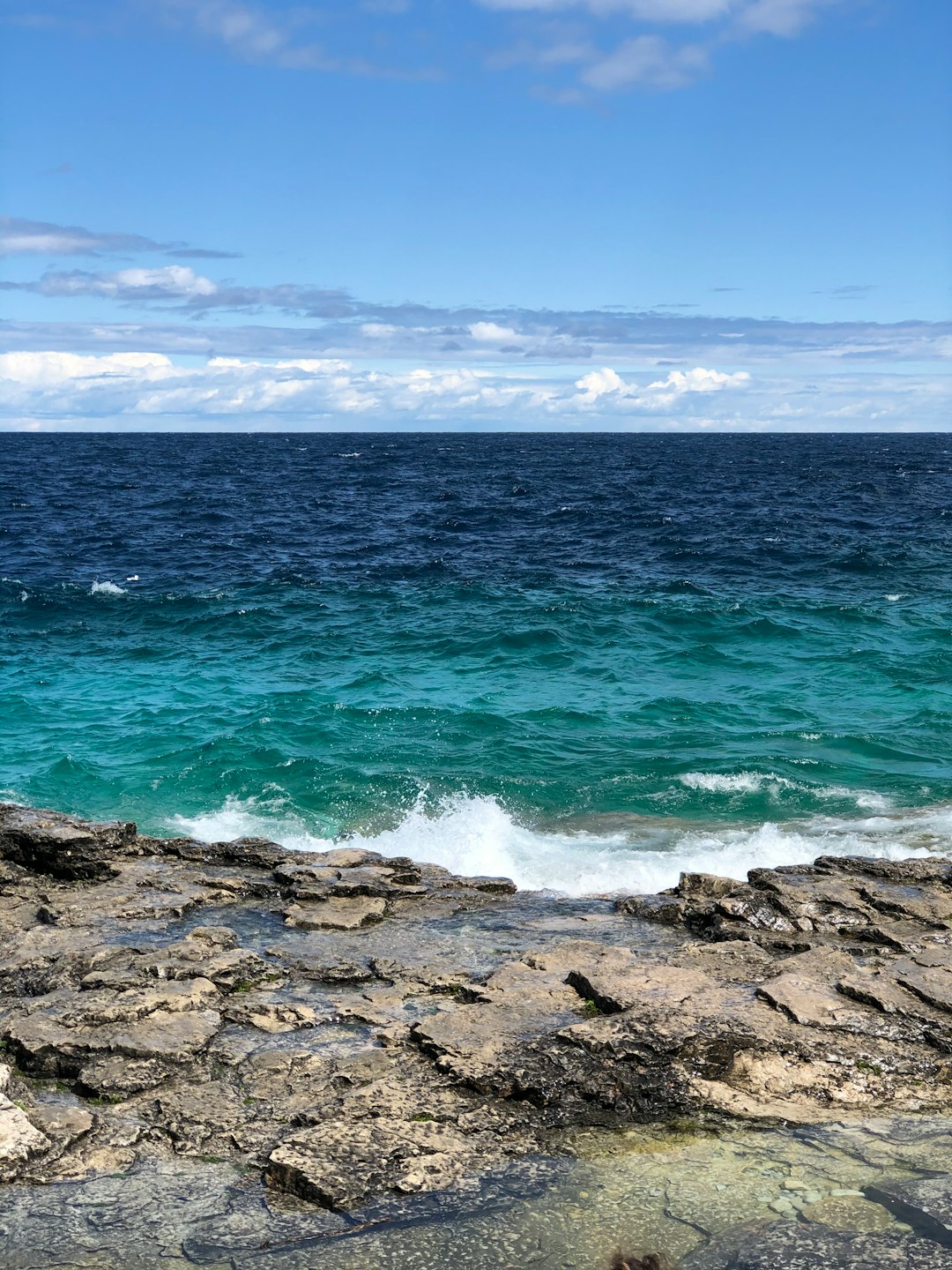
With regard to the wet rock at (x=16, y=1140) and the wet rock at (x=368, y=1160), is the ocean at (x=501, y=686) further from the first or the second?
the wet rock at (x=16, y=1140)

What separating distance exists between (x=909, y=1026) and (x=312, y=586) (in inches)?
1204

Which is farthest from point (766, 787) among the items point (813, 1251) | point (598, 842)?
point (813, 1251)

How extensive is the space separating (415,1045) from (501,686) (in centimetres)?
1813

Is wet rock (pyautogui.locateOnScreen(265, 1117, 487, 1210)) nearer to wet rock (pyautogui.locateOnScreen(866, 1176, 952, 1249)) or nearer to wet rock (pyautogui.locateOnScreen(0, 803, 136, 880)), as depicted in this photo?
wet rock (pyautogui.locateOnScreen(866, 1176, 952, 1249))

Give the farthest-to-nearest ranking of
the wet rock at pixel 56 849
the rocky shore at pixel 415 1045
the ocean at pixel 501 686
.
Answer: the ocean at pixel 501 686 → the wet rock at pixel 56 849 → the rocky shore at pixel 415 1045

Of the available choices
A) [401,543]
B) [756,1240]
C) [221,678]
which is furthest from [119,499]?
[756,1240]

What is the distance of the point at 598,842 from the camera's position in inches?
707

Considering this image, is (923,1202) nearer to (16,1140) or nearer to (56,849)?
(16,1140)

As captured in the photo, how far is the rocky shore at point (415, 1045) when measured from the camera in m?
7.12

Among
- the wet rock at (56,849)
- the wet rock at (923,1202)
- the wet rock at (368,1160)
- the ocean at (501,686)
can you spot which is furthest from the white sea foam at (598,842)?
the wet rock at (923,1202)

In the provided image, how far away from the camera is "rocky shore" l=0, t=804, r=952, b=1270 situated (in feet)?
23.4

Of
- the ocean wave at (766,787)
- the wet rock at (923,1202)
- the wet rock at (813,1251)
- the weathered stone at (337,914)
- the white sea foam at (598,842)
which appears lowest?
the white sea foam at (598,842)

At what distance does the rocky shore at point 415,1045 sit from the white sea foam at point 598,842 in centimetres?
315

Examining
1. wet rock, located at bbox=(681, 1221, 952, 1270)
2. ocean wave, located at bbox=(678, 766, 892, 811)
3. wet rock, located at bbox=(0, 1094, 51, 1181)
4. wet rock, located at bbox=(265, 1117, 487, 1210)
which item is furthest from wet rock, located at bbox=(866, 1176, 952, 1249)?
ocean wave, located at bbox=(678, 766, 892, 811)
